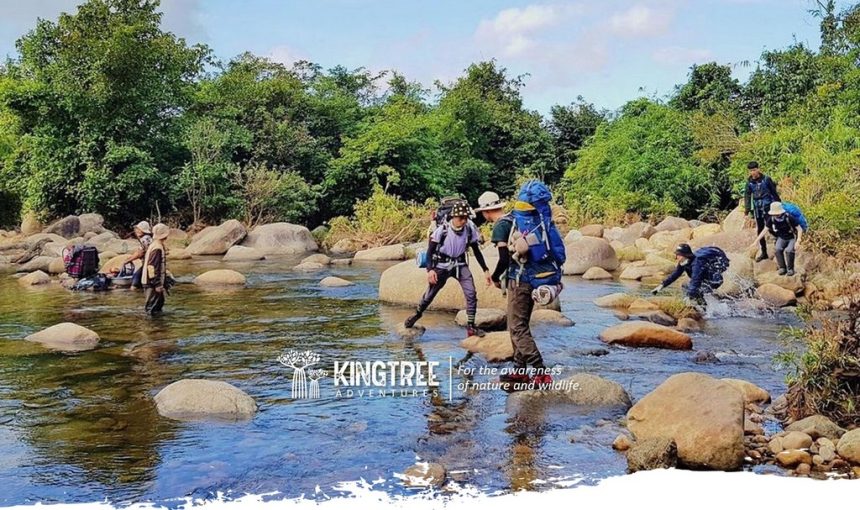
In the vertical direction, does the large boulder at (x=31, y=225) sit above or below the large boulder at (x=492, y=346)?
above

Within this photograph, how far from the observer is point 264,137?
30797 mm

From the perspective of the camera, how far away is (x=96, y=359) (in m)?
8.89

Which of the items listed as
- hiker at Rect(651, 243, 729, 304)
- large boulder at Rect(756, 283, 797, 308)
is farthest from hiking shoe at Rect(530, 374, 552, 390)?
large boulder at Rect(756, 283, 797, 308)

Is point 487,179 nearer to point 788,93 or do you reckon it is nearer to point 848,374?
point 788,93

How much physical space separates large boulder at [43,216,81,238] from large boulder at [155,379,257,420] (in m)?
21.8

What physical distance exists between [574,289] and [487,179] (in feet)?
73.1

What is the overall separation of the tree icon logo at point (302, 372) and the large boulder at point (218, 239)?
615 inches

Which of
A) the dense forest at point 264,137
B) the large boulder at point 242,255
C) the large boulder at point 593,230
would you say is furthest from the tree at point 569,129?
the large boulder at point 242,255

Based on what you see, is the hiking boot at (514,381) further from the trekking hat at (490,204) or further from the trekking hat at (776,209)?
the trekking hat at (776,209)

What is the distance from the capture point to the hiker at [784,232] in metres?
13.0

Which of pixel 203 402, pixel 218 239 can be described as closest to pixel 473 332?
pixel 203 402

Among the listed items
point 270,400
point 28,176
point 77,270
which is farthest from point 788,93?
point 28,176

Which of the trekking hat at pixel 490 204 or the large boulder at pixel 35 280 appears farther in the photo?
the large boulder at pixel 35 280

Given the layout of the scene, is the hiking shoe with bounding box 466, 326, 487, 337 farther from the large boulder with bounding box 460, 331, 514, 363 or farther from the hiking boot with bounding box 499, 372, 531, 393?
the hiking boot with bounding box 499, 372, 531, 393
